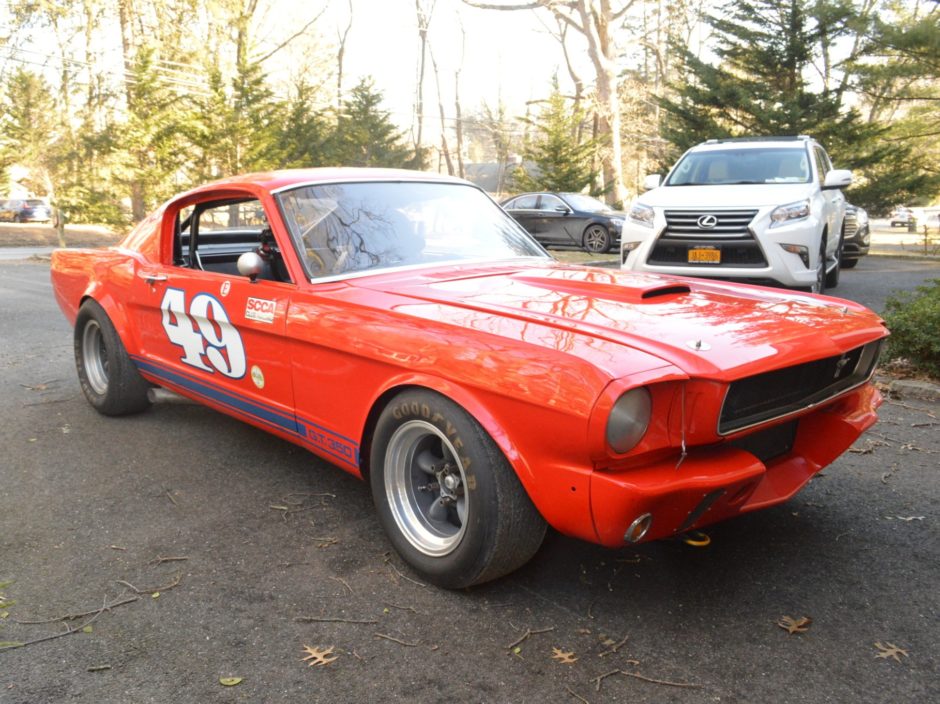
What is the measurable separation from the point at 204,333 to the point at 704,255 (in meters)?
5.27

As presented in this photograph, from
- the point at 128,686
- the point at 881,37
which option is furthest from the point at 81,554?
the point at 881,37

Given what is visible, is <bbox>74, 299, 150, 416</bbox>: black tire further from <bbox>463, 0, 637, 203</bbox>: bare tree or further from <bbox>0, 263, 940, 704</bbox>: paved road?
<bbox>463, 0, 637, 203</bbox>: bare tree

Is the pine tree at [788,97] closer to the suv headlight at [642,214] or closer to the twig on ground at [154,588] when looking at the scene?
the suv headlight at [642,214]

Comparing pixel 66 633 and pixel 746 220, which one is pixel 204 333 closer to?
pixel 66 633

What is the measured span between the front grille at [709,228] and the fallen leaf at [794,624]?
5.52 metres

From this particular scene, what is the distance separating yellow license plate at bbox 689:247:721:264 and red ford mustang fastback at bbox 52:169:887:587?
392cm

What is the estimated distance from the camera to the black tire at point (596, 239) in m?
15.3

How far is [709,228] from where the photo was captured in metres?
7.43

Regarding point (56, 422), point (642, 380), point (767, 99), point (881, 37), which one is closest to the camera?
point (642, 380)

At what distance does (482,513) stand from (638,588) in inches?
25.7

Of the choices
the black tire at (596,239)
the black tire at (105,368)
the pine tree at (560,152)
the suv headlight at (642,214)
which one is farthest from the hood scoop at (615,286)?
the pine tree at (560,152)

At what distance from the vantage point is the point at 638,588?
257 centimetres

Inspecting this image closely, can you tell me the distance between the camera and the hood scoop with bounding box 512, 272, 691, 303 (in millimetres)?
2914

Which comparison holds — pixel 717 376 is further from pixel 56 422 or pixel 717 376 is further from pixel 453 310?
pixel 56 422
